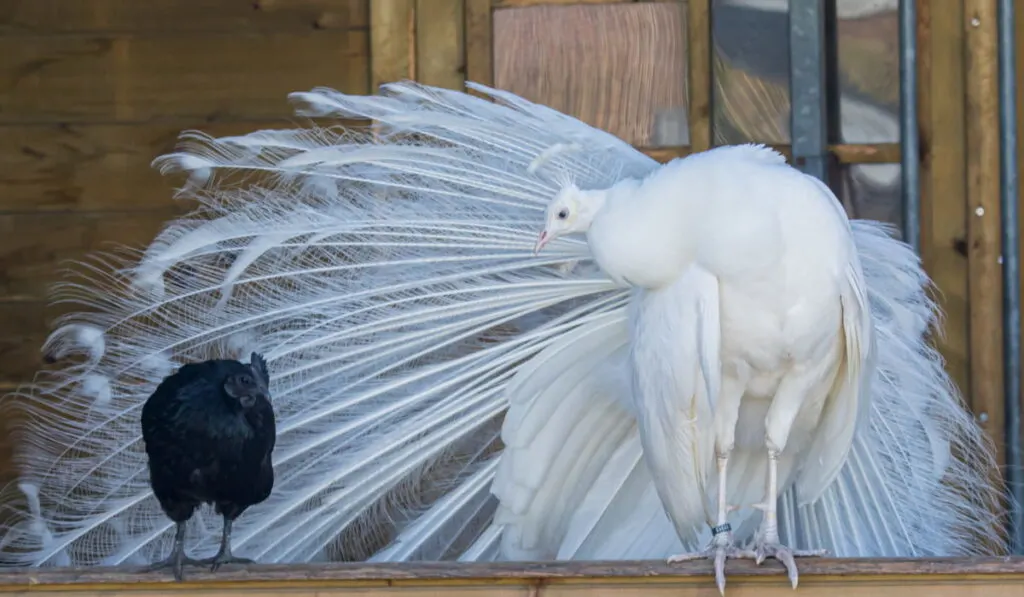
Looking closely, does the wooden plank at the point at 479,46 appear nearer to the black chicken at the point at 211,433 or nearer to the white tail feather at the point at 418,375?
the white tail feather at the point at 418,375

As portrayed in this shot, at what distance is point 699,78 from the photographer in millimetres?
4266

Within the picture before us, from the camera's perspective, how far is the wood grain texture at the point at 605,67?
14.1 feet

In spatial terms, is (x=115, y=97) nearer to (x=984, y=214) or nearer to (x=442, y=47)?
(x=442, y=47)

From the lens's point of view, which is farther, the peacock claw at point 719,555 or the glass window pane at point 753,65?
the glass window pane at point 753,65

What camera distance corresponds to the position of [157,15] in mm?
4406

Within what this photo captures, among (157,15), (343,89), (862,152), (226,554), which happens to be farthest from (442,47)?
(226,554)

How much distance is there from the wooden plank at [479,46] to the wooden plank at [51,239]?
86 centimetres

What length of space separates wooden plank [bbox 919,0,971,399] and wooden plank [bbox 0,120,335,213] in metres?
1.81

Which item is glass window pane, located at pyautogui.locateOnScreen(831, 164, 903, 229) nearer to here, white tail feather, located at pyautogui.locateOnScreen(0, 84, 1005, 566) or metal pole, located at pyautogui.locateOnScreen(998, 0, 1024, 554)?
metal pole, located at pyautogui.locateOnScreen(998, 0, 1024, 554)

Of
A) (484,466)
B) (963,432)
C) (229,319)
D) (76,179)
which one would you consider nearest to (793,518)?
(963,432)

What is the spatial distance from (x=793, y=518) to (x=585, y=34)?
4.57ft

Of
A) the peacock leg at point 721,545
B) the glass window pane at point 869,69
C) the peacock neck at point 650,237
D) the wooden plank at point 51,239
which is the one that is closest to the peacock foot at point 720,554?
the peacock leg at point 721,545

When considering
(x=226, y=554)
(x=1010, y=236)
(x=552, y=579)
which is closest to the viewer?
(x=552, y=579)

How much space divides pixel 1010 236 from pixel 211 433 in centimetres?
206
